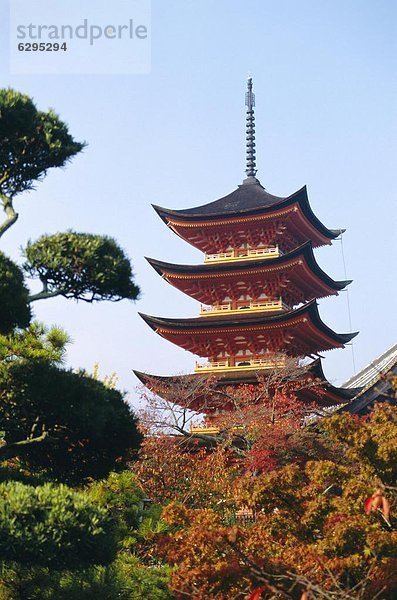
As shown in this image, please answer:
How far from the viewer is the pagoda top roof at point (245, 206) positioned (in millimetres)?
30953

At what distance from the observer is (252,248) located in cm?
3219

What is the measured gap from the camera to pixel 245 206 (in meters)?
32.5

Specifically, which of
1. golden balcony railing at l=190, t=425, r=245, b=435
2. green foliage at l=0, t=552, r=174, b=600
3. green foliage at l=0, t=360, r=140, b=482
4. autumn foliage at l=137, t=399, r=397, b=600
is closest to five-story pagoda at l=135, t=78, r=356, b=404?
golden balcony railing at l=190, t=425, r=245, b=435

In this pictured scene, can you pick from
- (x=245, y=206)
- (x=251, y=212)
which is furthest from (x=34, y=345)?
(x=245, y=206)

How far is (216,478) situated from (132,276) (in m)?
10.8

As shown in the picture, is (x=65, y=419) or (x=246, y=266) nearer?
(x=65, y=419)

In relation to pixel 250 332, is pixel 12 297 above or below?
below

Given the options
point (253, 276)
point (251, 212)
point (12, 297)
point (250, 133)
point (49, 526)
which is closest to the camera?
point (49, 526)

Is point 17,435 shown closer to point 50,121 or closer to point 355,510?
point 50,121

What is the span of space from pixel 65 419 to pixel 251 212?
73.3 feet

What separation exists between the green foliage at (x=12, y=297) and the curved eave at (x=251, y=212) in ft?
71.0

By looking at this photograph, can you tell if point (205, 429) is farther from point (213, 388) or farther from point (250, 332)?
point (250, 332)

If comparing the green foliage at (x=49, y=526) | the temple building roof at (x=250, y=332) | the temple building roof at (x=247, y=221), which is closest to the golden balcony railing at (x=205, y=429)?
the temple building roof at (x=250, y=332)

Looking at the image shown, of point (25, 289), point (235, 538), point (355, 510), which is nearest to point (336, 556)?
point (355, 510)
